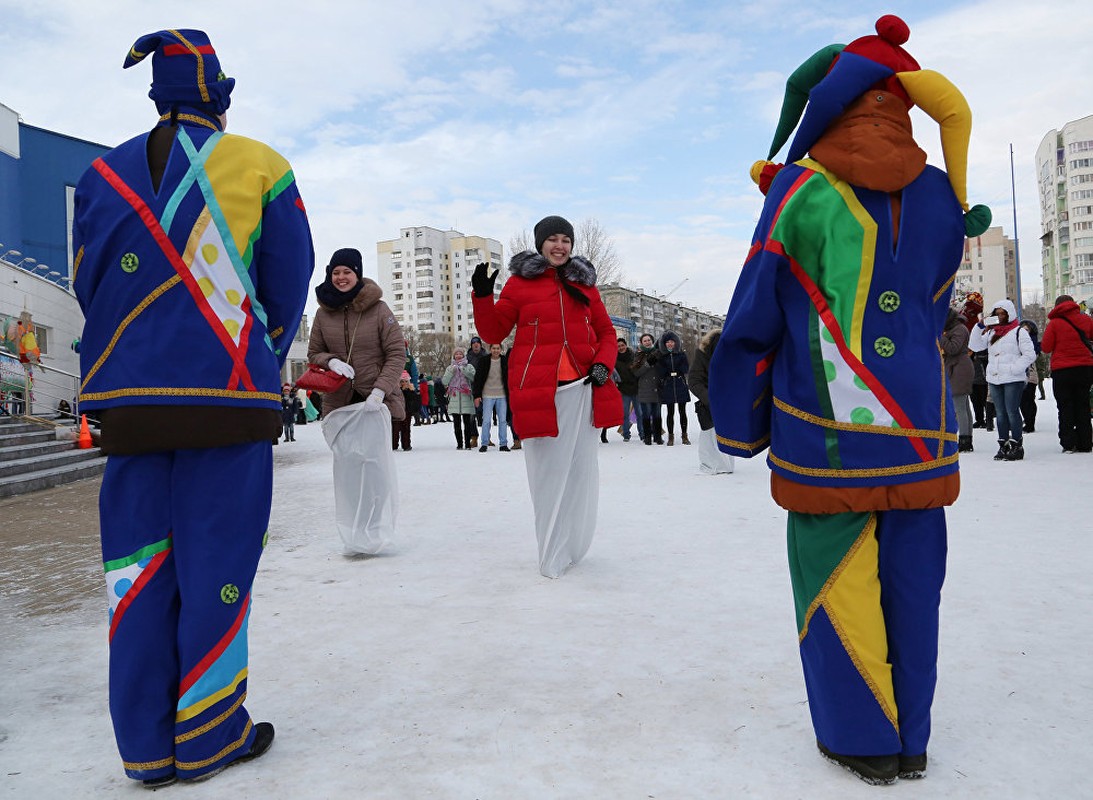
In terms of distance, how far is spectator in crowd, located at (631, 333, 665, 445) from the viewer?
1422 cm

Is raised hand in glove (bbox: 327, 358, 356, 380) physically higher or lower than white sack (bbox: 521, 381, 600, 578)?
higher

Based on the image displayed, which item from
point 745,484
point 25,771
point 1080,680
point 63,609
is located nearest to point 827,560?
point 1080,680

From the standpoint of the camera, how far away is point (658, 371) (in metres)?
14.1

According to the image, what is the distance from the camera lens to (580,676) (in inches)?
124

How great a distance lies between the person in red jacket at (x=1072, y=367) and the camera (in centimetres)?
980

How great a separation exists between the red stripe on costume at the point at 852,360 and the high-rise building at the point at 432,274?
129 m

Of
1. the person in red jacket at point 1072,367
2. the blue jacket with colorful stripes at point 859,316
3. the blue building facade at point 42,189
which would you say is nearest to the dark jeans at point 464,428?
the person in red jacket at point 1072,367

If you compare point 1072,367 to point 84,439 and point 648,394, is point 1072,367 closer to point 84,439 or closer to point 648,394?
point 648,394

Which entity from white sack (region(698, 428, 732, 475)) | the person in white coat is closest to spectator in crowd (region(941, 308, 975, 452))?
the person in white coat

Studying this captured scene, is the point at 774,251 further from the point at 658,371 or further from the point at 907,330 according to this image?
the point at 658,371

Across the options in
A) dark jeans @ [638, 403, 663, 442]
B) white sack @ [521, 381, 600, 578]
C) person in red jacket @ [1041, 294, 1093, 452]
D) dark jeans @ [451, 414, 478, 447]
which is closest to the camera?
white sack @ [521, 381, 600, 578]

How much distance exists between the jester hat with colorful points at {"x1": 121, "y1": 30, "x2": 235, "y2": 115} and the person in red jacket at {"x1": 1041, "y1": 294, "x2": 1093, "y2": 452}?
1021 cm

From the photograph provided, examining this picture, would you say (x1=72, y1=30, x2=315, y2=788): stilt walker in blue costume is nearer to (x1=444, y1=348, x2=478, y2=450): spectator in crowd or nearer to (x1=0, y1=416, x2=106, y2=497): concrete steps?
(x1=0, y1=416, x2=106, y2=497): concrete steps

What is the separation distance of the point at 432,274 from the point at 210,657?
13242 centimetres
